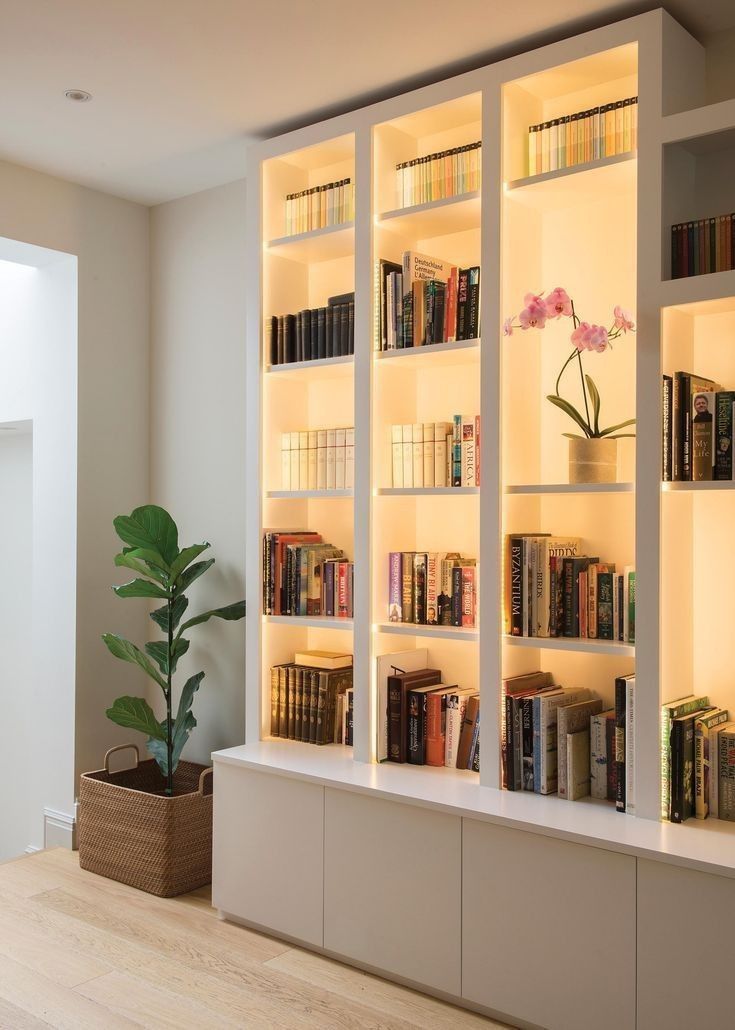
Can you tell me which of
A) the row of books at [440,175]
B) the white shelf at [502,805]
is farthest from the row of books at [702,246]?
the white shelf at [502,805]

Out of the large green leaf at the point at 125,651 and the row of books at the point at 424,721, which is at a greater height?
the large green leaf at the point at 125,651

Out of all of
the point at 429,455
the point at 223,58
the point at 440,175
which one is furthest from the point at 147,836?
the point at 223,58

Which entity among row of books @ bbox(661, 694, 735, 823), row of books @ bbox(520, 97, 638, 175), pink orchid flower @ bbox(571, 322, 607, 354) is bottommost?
row of books @ bbox(661, 694, 735, 823)

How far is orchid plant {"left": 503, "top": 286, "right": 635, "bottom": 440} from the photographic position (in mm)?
2580

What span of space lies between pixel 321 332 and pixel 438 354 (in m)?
0.51

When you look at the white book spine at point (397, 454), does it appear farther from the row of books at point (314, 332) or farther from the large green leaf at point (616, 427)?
the large green leaf at point (616, 427)

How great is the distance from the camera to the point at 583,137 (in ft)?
8.73

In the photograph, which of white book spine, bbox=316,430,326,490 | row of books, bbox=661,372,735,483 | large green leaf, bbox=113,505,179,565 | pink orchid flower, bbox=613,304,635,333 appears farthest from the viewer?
large green leaf, bbox=113,505,179,565

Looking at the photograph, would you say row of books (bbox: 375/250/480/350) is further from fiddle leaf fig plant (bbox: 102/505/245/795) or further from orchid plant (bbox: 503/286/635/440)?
fiddle leaf fig plant (bbox: 102/505/245/795)

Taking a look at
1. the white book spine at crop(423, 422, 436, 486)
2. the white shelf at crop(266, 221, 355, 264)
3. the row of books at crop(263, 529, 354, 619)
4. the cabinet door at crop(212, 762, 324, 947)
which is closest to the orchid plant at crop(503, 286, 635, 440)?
the white book spine at crop(423, 422, 436, 486)

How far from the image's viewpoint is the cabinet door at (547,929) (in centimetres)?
229

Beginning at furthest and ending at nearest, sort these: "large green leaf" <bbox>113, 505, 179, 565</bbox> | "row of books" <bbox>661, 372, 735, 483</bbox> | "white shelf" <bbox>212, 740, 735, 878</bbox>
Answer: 1. "large green leaf" <bbox>113, 505, 179, 565</bbox>
2. "row of books" <bbox>661, 372, 735, 483</bbox>
3. "white shelf" <bbox>212, 740, 735, 878</bbox>

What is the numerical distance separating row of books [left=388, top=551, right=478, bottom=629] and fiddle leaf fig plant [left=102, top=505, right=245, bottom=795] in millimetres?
777

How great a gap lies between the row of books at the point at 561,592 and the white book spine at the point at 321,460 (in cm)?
78
